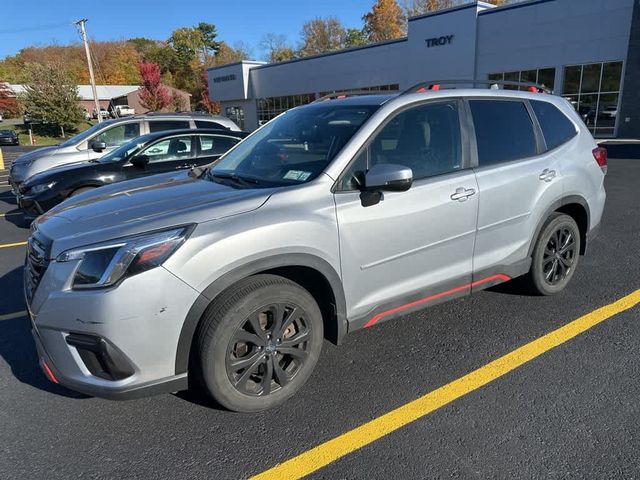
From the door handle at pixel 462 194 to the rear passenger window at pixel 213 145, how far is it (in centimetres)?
555

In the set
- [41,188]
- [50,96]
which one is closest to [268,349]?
[41,188]

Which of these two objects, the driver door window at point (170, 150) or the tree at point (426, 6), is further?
the tree at point (426, 6)

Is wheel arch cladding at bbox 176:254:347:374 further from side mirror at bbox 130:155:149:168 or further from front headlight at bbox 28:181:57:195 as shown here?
front headlight at bbox 28:181:57:195

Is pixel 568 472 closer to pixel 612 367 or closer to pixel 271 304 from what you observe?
pixel 612 367

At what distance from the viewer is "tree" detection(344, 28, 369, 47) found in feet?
240

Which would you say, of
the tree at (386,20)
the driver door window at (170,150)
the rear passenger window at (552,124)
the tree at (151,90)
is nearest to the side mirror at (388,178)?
the rear passenger window at (552,124)

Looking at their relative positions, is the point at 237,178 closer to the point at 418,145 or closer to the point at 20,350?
the point at 418,145

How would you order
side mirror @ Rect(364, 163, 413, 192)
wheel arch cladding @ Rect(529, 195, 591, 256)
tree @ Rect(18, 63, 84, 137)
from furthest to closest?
tree @ Rect(18, 63, 84, 137) < wheel arch cladding @ Rect(529, 195, 591, 256) < side mirror @ Rect(364, 163, 413, 192)

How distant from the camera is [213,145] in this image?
8.12 m

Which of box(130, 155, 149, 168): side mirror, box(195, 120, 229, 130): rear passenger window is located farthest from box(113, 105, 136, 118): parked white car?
box(130, 155, 149, 168): side mirror

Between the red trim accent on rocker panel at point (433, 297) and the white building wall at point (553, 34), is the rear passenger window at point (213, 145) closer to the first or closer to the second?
the red trim accent on rocker panel at point (433, 297)

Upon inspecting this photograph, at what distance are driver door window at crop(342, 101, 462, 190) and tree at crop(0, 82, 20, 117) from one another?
242 ft

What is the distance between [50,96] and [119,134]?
155 feet

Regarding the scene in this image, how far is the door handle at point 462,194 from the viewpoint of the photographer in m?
3.22
